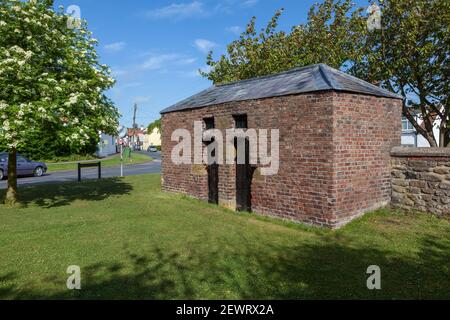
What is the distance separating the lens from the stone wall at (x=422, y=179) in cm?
837

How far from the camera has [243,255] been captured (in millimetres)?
6312

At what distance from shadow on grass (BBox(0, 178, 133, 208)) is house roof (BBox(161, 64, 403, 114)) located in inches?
170

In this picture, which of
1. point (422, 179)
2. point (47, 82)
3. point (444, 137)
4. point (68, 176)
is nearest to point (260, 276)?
point (422, 179)

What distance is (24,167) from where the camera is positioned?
2277cm

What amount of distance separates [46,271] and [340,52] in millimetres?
16523

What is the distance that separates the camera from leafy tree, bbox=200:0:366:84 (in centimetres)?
1770

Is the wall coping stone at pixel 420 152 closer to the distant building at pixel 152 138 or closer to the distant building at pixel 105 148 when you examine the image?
the distant building at pixel 105 148

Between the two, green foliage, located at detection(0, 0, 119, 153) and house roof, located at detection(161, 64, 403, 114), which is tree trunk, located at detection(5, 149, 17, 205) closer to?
green foliage, located at detection(0, 0, 119, 153)

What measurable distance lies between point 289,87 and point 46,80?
682 cm

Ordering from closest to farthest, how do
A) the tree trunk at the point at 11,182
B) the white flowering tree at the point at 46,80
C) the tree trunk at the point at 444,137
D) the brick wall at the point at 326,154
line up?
the brick wall at the point at 326,154, the white flowering tree at the point at 46,80, the tree trunk at the point at 11,182, the tree trunk at the point at 444,137

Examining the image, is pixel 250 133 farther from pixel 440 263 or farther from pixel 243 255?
pixel 440 263

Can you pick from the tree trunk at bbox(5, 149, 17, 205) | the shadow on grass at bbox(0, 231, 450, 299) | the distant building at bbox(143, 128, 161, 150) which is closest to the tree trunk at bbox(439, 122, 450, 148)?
the shadow on grass at bbox(0, 231, 450, 299)

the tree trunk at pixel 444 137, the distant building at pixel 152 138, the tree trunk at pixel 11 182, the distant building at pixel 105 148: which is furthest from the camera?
the distant building at pixel 152 138

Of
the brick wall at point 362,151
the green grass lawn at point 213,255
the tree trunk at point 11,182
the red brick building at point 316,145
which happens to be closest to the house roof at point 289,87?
the red brick building at point 316,145
